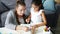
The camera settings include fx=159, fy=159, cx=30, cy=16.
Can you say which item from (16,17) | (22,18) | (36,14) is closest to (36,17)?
(36,14)

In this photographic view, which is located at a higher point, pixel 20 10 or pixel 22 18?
pixel 20 10

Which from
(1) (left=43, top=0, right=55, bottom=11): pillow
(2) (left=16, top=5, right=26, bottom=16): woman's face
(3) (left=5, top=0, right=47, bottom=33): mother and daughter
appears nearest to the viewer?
(3) (left=5, top=0, right=47, bottom=33): mother and daughter

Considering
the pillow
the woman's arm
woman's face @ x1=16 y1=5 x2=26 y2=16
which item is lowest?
the woman's arm

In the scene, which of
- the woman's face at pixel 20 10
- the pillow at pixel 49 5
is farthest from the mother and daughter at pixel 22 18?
the pillow at pixel 49 5

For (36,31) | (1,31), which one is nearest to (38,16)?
(36,31)

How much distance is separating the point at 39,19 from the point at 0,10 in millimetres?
1319

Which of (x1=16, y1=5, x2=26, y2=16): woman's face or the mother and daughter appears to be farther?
(x1=16, y1=5, x2=26, y2=16): woman's face

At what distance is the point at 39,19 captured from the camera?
2111 millimetres

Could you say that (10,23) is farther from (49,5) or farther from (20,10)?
(49,5)

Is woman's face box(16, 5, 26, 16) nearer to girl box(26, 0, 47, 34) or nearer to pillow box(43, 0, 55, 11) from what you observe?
girl box(26, 0, 47, 34)

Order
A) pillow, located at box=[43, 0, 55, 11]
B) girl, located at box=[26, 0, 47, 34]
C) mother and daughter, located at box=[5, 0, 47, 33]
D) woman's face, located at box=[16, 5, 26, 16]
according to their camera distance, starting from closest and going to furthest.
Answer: mother and daughter, located at box=[5, 0, 47, 33] → woman's face, located at box=[16, 5, 26, 16] → girl, located at box=[26, 0, 47, 34] → pillow, located at box=[43, 0, 55, 11]

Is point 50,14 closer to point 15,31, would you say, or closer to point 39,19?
point 39,19

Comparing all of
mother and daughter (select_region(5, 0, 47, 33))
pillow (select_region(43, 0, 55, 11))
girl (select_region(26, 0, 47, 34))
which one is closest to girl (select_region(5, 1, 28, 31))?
mother and daughter (select_region(5, 0, 47, 33))

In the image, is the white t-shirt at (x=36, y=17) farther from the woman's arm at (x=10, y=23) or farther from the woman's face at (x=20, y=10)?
the woman's arm at (x=10, y=23)
